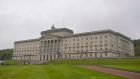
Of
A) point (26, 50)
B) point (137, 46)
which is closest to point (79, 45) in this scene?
point (137, 46)

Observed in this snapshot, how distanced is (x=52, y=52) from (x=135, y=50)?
70247mm

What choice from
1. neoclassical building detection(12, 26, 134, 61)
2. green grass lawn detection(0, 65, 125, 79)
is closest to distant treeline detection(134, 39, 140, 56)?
neoclassical building detection(12, 26, 134, 61)

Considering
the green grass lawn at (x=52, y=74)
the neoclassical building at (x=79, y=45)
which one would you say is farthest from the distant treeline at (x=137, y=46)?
the green grass lawn at (x=52, y=74)

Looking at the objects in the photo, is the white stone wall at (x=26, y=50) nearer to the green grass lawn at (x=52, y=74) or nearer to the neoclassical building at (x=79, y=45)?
the neoclassical building at (x=79, y=45)

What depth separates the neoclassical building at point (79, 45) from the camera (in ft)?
402

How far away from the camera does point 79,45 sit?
136 m

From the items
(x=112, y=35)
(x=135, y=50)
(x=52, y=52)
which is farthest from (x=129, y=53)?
(x=52, y=52)

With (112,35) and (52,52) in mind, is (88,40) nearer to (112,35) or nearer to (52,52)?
(112,35)

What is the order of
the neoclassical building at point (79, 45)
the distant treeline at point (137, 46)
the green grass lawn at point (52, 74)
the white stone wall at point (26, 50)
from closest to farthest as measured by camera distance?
the green grass lawn at point (52, 74)
the neoclassical building at point (79, 45)
the distant treeline at point (137, 46)
the white stone wall at point (26, 50)

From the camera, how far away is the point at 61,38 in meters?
148

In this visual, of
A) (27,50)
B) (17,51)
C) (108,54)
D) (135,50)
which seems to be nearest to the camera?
(108,54)

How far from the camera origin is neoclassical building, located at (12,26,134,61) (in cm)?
12256

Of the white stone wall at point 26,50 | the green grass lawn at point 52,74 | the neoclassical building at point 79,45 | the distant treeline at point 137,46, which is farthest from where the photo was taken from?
the white stone wall at point 26,50

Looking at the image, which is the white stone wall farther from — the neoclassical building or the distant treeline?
the distant treeline
